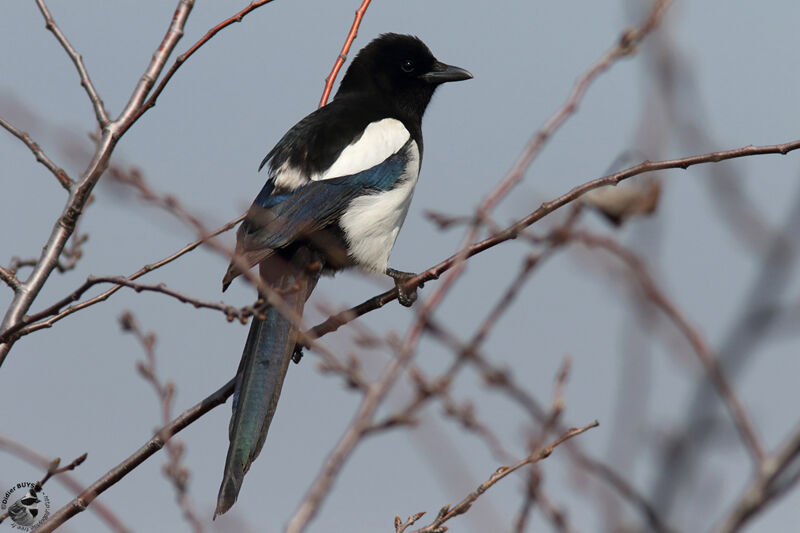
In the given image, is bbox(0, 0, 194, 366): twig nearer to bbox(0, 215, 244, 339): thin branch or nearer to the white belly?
bbox(0, 215, 244, 339): thin branch

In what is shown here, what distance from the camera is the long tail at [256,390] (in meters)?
2.60

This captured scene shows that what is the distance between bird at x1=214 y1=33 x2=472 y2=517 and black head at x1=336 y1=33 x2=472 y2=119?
0.01 metres

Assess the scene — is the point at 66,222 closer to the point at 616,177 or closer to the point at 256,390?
the point at 256,390

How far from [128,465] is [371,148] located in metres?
1.87

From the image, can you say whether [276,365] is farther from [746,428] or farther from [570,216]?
[746,428]

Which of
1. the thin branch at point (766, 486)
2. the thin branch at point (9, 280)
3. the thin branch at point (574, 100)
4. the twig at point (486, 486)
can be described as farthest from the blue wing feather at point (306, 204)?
the thin branch at point (766, 486)

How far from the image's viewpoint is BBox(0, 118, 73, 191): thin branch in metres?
2.59

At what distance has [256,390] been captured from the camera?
2.86m

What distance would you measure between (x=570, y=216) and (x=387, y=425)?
40cm

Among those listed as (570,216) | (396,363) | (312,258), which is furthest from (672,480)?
(312,258)

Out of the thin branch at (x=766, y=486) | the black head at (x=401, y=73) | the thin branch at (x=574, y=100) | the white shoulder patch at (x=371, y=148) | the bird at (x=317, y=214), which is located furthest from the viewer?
the black head at (x=401, y=73)

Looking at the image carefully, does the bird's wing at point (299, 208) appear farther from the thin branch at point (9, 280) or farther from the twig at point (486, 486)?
the twig at point (486, 486)

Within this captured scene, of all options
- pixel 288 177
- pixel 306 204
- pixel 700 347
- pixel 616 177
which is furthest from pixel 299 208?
pixel 700 347

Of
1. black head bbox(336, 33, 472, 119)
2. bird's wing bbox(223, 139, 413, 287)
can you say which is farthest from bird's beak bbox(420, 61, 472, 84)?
bird's wing bbox(223, 139, 413, 287)
